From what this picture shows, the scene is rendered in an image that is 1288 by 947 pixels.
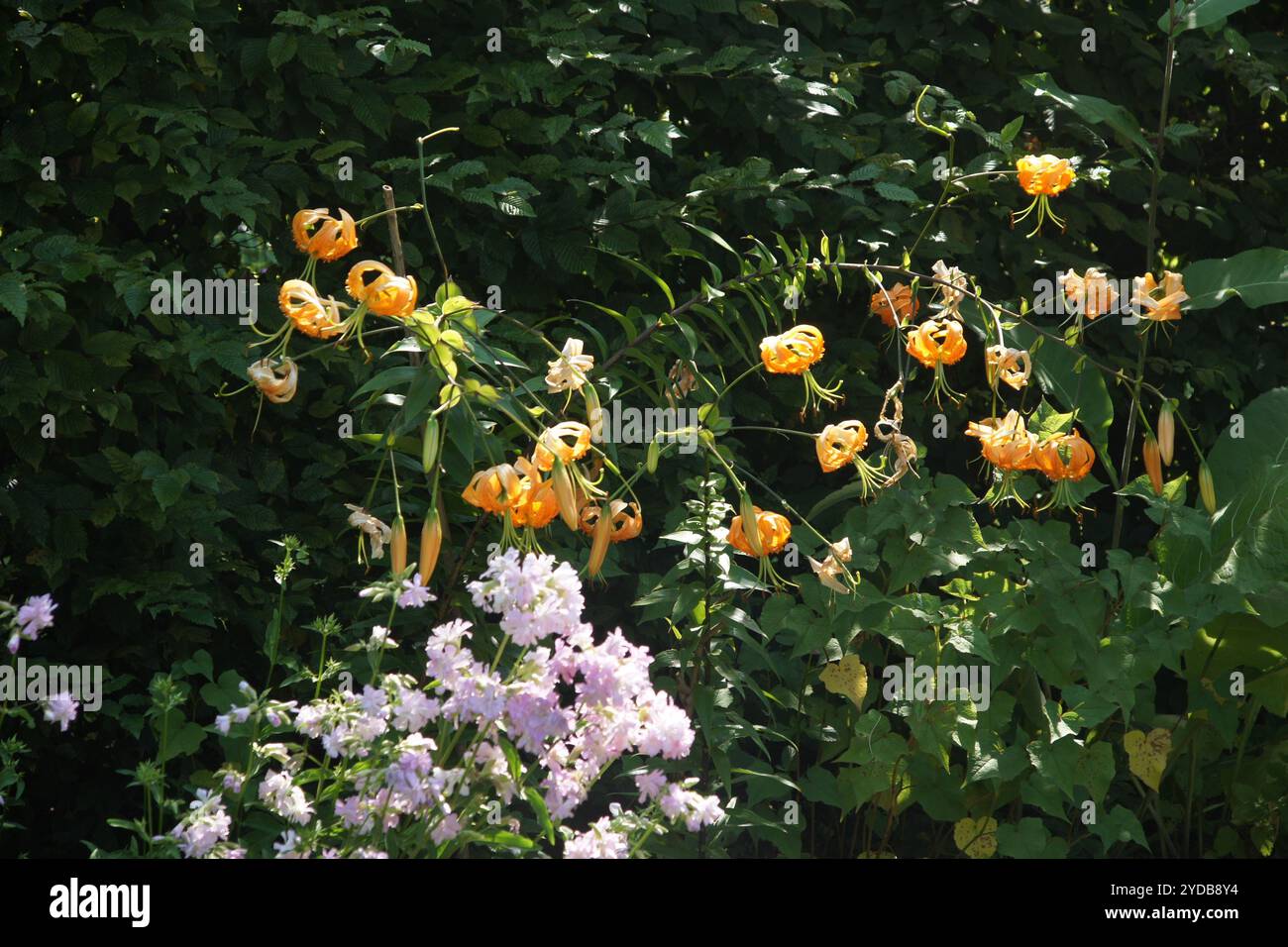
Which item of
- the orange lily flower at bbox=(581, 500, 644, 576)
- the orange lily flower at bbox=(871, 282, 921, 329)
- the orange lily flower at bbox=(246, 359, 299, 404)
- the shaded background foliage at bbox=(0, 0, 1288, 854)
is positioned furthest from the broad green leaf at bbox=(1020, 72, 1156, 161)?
the orange lily flower at bbox=(246, 359, 299, 404)

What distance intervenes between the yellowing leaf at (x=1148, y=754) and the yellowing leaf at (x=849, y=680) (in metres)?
0.53

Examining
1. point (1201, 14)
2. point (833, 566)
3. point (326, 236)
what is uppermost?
point (1201, 14)

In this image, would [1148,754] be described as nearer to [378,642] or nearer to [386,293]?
[378,642]

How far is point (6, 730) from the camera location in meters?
2.49

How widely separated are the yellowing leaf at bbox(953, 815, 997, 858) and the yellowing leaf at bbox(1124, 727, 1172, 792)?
0.96 feet

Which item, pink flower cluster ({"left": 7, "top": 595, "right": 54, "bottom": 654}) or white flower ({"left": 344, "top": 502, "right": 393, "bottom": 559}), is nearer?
pink flower cluster ({"left": 7, "top": 595, "right": 54, "bottom": 654})

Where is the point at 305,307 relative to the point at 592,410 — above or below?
above

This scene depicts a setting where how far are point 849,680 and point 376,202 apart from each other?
1.34 metres

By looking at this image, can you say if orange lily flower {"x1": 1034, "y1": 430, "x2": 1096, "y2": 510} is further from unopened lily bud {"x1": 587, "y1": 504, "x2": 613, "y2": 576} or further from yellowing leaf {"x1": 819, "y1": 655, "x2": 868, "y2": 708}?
unopened lily bud {"x1": 587, "y1": 504, "x2": 613, "y2": 576}

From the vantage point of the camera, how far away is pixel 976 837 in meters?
2.51

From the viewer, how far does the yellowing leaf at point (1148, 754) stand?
254 centimetres

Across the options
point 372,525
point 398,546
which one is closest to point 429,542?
point 398,546

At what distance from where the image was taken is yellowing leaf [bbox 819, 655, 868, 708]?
2.45m

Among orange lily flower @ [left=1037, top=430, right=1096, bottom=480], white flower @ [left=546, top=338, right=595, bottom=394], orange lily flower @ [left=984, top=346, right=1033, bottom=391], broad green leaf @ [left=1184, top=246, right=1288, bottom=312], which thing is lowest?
orange lily flower @ [left=1037, top=430, right=1096, bottom=480]
